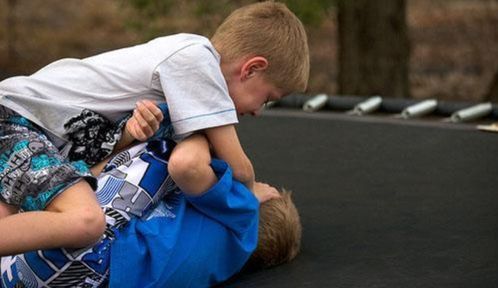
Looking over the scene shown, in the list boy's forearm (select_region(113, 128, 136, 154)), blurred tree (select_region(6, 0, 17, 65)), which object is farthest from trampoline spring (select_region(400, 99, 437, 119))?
blurred tree (select_region(6, 0, 17, 65))

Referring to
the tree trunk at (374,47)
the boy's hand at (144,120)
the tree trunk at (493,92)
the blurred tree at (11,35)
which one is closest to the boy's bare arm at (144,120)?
the boy's hand at (144,120)

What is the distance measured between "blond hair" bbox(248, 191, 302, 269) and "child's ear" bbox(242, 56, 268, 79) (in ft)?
0.98

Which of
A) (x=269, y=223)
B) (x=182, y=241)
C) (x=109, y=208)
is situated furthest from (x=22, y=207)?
(x=269, y=223)

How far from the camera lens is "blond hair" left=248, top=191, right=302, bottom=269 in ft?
7.69

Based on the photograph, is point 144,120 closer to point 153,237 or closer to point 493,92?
point 153,237

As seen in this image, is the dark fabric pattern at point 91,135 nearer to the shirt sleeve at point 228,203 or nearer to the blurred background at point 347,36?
the shirt sleeve at point 228,203

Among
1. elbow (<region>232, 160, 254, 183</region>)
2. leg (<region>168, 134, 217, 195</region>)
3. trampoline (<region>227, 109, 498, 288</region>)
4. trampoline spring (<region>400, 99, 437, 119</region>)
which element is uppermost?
leg (<region>168, 134, 217, 195</region>)

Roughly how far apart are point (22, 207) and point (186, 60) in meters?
0.39

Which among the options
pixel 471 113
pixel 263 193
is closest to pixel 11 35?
pixel 471 113

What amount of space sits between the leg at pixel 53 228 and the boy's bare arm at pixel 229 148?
24 cm

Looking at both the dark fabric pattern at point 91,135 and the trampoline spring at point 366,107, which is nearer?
the dark fabric pattern at point 91,135

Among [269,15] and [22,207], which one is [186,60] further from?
[22,207]

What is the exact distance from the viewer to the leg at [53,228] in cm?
201

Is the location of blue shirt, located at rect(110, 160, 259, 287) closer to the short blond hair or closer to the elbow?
the elbow
